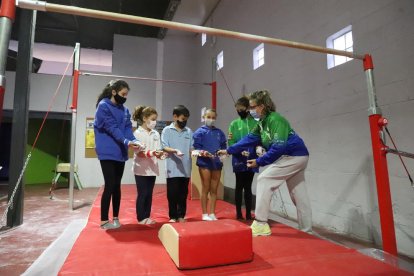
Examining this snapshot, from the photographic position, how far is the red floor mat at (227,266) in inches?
57.2

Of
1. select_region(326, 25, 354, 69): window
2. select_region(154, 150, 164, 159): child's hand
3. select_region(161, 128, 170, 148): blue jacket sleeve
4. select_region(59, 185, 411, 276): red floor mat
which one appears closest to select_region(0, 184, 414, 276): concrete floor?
select_region(59, 185, 411, 276): red floor mat

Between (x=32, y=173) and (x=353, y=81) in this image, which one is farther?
(x=32, y=173)

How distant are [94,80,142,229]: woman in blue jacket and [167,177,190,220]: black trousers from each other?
0.44 metres

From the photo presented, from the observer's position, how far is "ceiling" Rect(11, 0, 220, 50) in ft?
18.1

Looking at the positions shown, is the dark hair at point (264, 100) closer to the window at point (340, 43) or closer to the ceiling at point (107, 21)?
the window at point (340, 43)

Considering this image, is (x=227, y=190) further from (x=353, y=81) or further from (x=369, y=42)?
(x=369, y=42)

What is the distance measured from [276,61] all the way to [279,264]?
2.66m

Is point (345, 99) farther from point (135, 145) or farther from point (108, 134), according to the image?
point (108, 134)

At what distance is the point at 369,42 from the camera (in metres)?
2.29

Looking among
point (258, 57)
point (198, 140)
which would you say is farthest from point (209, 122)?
point (258, 57)

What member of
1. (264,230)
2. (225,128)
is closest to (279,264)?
(264,230)

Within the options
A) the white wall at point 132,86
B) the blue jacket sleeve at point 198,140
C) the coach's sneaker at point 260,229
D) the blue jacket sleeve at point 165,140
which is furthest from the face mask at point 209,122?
the white wall at point 132,86

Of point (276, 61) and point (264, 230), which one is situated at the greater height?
point (276, 61)

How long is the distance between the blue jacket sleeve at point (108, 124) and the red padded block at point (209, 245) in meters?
0.90
